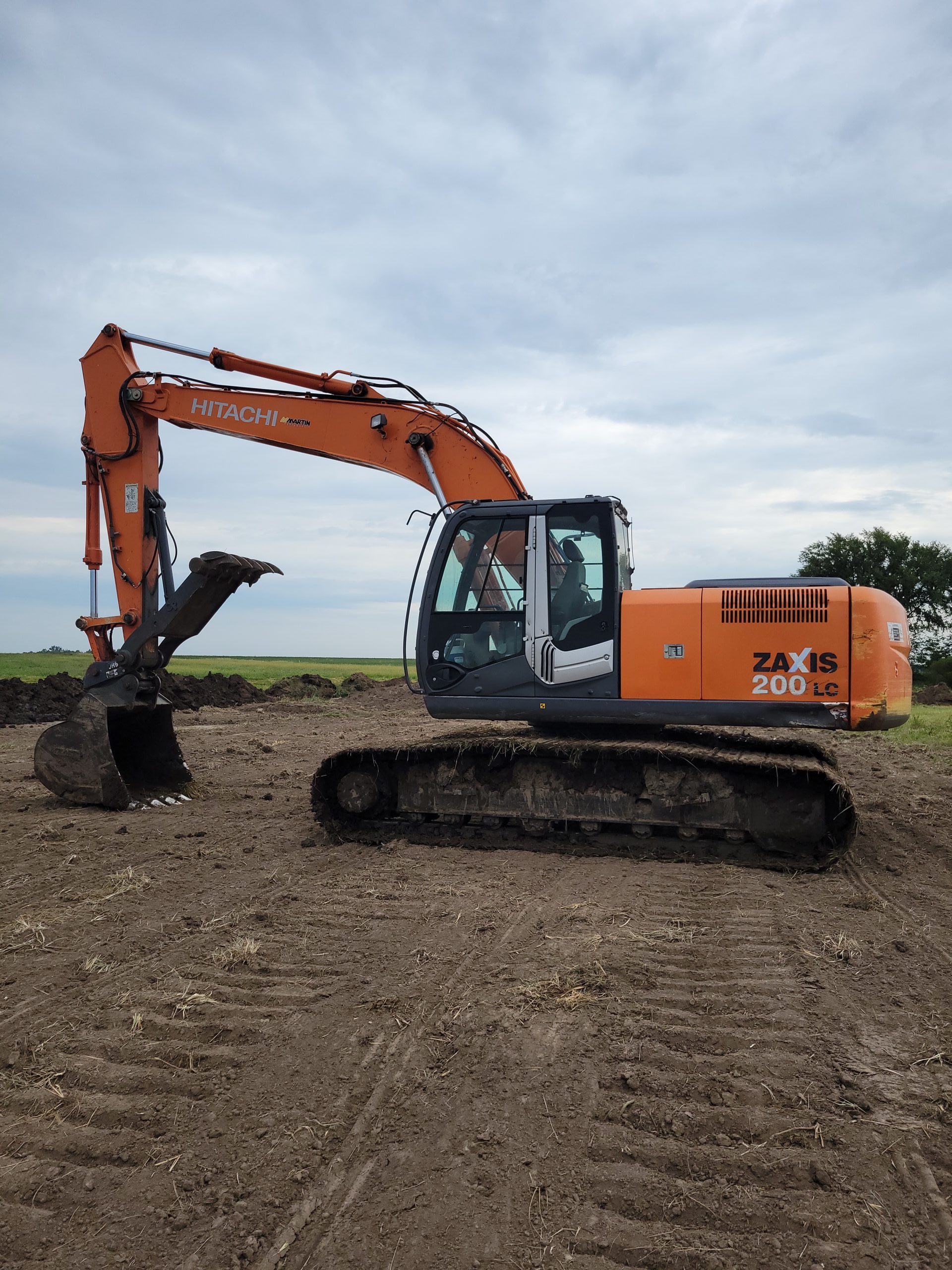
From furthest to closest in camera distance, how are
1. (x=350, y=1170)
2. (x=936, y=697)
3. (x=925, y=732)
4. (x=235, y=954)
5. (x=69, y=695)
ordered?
(x=936, y=697), (x=69, y=695), (x=925, y=732), (x=235, y=954), (x=350, y=1170)

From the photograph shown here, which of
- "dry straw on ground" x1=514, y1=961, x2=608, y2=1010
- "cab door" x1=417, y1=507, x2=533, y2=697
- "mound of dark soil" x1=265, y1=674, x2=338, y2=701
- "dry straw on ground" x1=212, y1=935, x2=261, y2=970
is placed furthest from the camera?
"mound of dark soil" x1=265, y1=674, x2=338, y2=701

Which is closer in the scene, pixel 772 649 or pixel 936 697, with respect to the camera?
pixel 772 649

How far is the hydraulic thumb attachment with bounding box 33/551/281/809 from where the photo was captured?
867 cm

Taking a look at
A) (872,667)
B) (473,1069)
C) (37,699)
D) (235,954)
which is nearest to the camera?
(473,1069)

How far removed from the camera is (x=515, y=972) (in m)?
4.46

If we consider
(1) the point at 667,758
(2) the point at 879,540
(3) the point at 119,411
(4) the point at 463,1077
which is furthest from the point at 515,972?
(2) the point at 879,540

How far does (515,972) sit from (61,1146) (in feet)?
7.03

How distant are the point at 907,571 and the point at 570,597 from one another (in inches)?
1307

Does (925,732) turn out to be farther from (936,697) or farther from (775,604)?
(775,604)

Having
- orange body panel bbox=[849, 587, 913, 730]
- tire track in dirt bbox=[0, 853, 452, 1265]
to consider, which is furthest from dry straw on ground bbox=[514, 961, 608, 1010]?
orange body panel bbox=[849, 587, 913, 730]

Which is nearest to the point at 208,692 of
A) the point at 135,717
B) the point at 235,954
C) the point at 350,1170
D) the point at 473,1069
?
the point at 135,717

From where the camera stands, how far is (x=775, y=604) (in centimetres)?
685

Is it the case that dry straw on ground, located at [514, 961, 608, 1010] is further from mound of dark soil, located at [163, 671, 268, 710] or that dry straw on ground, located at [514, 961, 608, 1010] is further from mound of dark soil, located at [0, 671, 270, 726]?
mound of dark soil, located at [163, 671, 268, 710]

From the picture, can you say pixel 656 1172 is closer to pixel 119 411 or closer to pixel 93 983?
pixel 93 983
